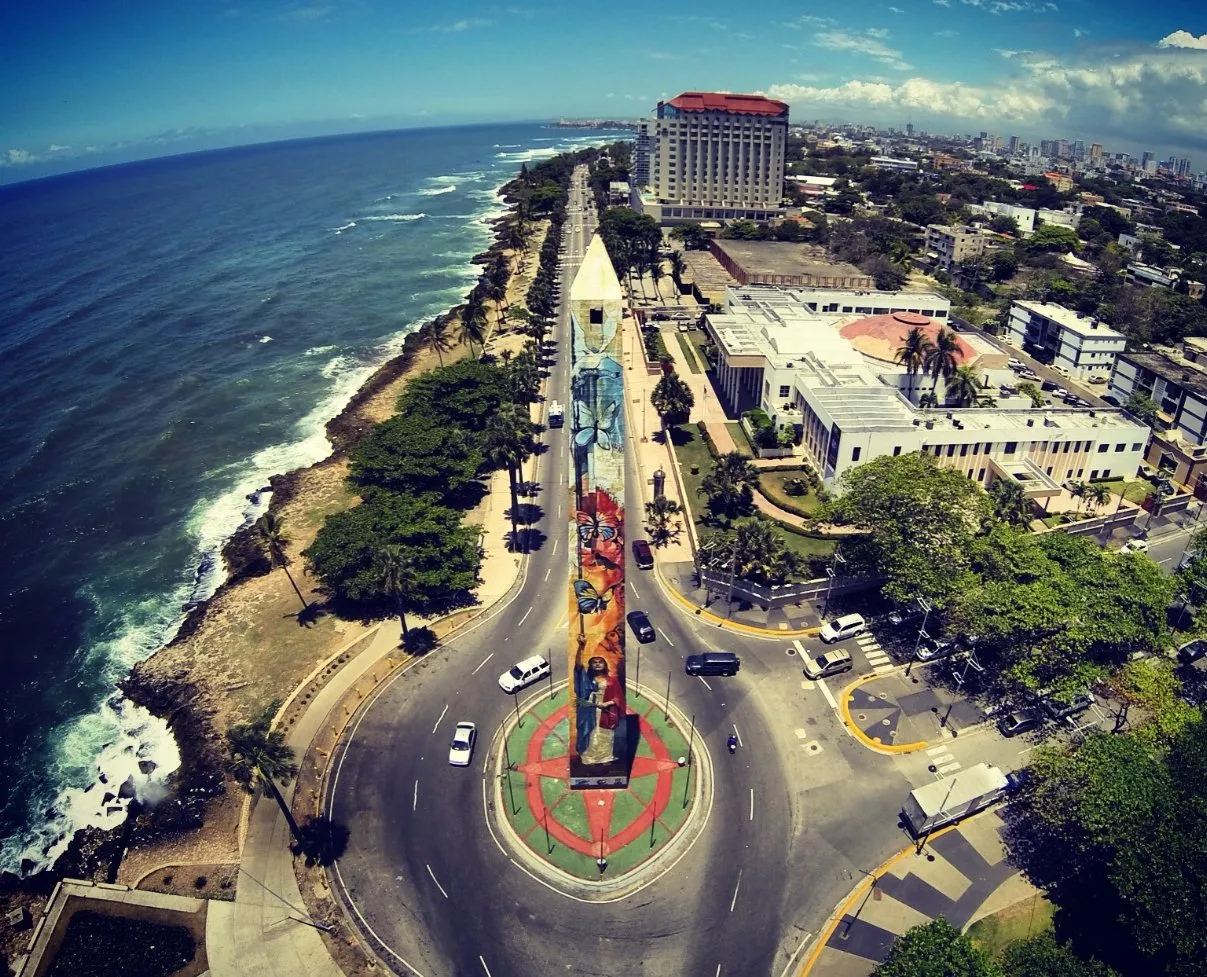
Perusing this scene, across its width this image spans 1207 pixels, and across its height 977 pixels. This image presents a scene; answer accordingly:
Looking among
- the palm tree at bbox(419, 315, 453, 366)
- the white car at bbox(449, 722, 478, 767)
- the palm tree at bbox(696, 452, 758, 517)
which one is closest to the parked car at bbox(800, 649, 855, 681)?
the palm tree at bbox(696, 452, 758, 517)

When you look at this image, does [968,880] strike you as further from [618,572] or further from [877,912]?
[618,572]

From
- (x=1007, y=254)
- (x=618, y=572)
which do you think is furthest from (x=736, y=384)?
(x=1007, y=254)

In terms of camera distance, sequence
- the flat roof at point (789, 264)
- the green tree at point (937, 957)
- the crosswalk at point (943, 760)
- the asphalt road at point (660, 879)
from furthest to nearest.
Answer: the flat roof at point (789, 264) < the crosswalk at point (943, 760) < the asphalt road at point (660, 879) < the green tree at point (937, 957)

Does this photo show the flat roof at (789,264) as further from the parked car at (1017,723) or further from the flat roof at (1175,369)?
the parked car at (1017,723)

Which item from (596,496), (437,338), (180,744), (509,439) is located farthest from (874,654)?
(437,338)

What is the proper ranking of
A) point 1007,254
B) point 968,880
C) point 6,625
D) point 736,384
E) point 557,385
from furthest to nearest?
point 1007,254, point 557,385, point 736,384, point 6,625, point 968,880

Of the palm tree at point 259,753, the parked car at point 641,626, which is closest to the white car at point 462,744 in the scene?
the palm tree at point 259,753
